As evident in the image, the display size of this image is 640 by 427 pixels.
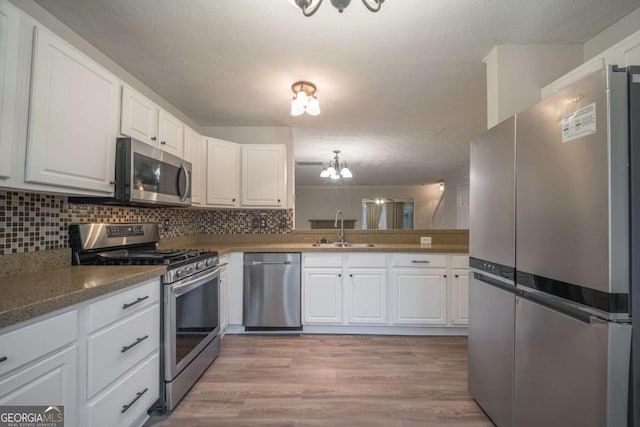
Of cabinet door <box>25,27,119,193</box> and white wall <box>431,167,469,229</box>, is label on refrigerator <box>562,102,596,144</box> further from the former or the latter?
white wall <box>431,167,469,229</box>

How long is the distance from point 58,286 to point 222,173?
1.96 m

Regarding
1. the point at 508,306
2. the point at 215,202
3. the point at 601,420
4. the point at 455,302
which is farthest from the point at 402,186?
the point at 601,420

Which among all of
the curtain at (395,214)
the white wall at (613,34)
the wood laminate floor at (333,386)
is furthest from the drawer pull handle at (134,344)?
the curtain at (395,214)

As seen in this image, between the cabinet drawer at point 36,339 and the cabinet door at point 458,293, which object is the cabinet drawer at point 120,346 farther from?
the cabinet door at point 458,293

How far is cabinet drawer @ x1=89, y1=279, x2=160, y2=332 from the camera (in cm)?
114

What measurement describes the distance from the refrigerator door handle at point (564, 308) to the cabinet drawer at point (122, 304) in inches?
72.3

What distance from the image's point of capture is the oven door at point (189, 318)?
159 centimetres

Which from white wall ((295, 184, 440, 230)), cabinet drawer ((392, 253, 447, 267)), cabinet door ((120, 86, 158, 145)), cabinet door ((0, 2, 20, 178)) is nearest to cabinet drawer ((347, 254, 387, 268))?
cabinet drawer ((392, 253, 447, 267))

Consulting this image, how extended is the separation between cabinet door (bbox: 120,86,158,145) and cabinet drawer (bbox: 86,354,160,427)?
1399 millimetres

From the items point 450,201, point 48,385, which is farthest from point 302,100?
point 450,201

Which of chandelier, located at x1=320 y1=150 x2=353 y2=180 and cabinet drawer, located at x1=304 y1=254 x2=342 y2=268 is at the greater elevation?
chandelier, located at x1=320 y1=150 x2=353 y2=180

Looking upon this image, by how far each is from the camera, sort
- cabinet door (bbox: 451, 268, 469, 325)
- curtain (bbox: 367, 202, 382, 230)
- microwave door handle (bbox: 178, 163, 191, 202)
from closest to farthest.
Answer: microwave door handle (bbox: 178, 163, 191, 202) → cabinet door (bbox: 451, 268, 469, 325) → curtain (bbox: 367, 202, 382, 230)

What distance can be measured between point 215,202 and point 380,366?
2186mm

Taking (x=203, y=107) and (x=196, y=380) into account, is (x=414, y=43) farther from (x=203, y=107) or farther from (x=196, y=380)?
(x=196, y=380)
